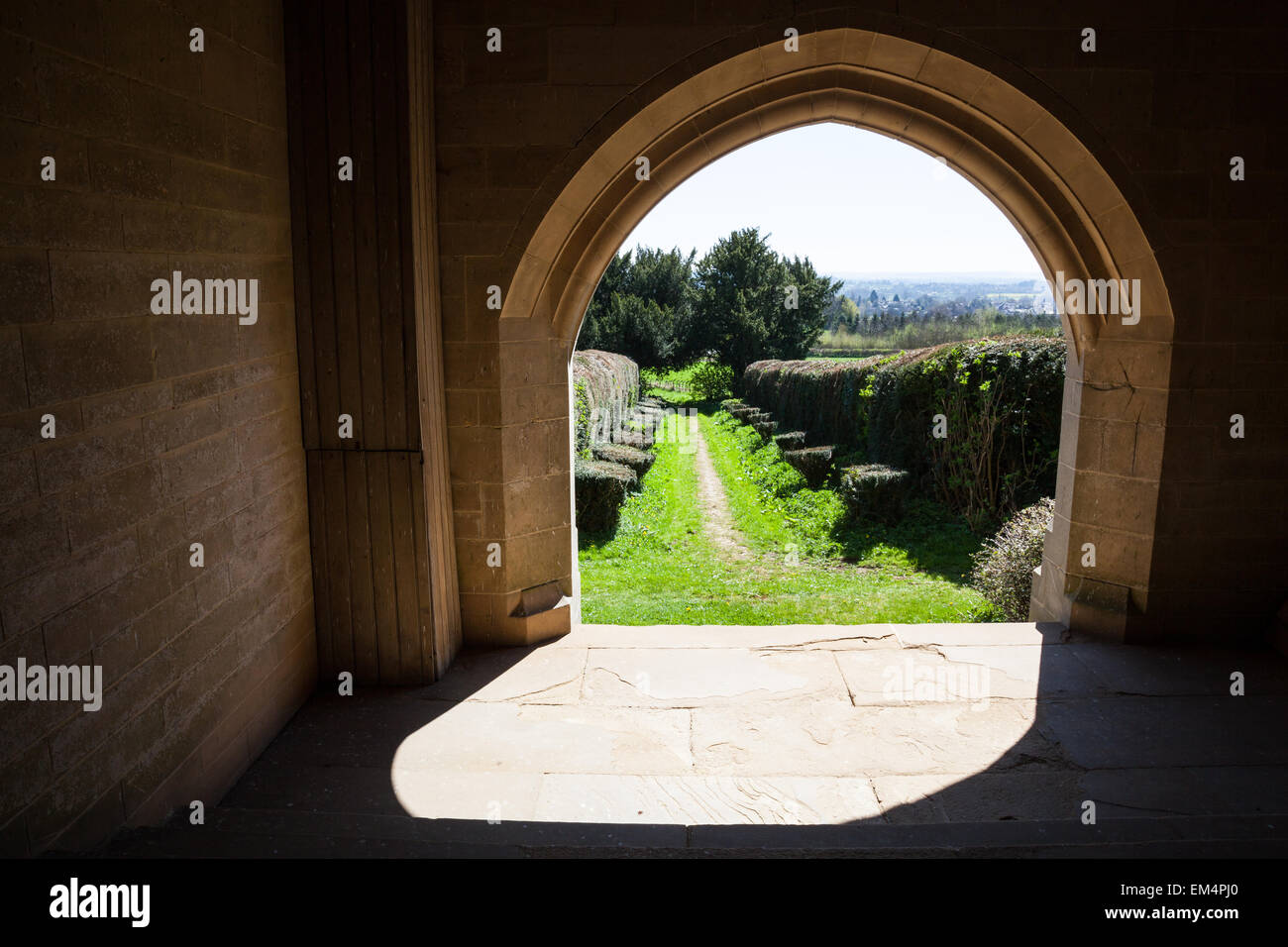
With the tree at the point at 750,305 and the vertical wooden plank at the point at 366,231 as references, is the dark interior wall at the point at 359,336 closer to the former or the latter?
the vertical wooden plank at the point at 366,231

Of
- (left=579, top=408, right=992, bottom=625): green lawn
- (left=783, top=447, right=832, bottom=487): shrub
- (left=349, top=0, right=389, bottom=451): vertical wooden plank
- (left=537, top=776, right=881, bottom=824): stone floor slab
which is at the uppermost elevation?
(left=349, top=0, right=389, bottom=451): vertical wooden plank

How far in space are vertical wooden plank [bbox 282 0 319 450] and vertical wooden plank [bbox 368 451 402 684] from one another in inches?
Answer: 11.1

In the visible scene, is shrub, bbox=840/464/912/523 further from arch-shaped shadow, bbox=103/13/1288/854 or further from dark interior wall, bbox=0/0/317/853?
dark interior wall, bbox=0/0/317/853

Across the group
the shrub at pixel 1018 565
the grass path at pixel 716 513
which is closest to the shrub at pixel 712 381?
the grass path at pixel 716 513

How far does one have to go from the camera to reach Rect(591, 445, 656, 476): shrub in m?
9.81

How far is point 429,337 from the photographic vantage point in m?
3.97

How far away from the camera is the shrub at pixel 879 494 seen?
27.7 feet

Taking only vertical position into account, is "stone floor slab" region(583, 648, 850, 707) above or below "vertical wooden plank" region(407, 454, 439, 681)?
below

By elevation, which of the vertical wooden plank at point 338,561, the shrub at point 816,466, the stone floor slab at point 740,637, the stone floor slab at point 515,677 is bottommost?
the stone floor slab at point 515,677

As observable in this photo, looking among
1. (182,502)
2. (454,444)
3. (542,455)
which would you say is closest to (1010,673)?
(542,455)

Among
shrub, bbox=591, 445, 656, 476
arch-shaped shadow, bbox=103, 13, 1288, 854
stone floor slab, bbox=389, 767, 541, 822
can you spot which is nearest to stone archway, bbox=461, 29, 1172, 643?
arch-shaped shadow, bbox=103, 13, 1288, 854

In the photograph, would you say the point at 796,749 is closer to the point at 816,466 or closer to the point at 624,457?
the point at 624,457

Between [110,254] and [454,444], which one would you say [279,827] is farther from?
[454,444]
